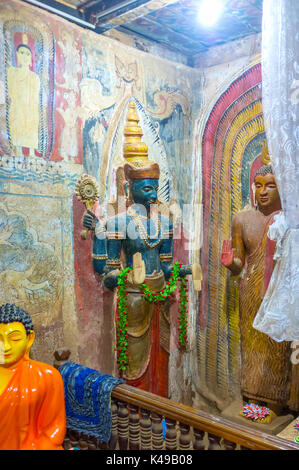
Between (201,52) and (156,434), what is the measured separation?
11.3ft

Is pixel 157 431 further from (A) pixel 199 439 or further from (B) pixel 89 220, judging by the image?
(B) pixel 89 220

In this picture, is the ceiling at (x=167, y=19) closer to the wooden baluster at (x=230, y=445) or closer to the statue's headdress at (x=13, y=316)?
the statue's headdress at (x=13, y=316)

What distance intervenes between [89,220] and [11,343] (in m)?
1.37

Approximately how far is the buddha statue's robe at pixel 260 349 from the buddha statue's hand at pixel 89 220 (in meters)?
1.37

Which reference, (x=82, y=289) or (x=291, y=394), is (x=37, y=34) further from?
(x=291, y=394)

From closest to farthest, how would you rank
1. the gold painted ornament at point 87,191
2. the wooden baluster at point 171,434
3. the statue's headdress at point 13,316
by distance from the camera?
1. the statue's headdress at point 13,316
2. the wooden baluster at point 171,434
3. the gold painted ornament at point 87,191

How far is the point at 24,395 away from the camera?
2430 millimetres

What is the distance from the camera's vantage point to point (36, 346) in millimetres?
3283

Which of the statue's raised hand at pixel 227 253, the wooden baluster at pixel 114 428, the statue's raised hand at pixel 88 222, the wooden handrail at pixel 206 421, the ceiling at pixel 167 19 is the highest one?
the ceiling at pixel 167 19

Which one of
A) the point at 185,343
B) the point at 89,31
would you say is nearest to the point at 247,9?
the point at 89,31

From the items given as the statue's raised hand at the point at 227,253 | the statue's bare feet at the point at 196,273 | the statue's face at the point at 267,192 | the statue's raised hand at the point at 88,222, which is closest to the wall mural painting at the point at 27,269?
the statue's raised hand at the point at 88,222

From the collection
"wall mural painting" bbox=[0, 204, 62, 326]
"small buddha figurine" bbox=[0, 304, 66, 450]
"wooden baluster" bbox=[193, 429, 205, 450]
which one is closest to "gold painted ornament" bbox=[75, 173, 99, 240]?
"wall mural painting" bbox=[0, 204, 62, 326]

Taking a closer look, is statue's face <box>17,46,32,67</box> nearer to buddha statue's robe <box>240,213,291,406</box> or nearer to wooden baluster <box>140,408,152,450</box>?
buddha statue's robe <box>240,213,291,406</box>

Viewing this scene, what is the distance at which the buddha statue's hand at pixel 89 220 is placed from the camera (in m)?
3.57
